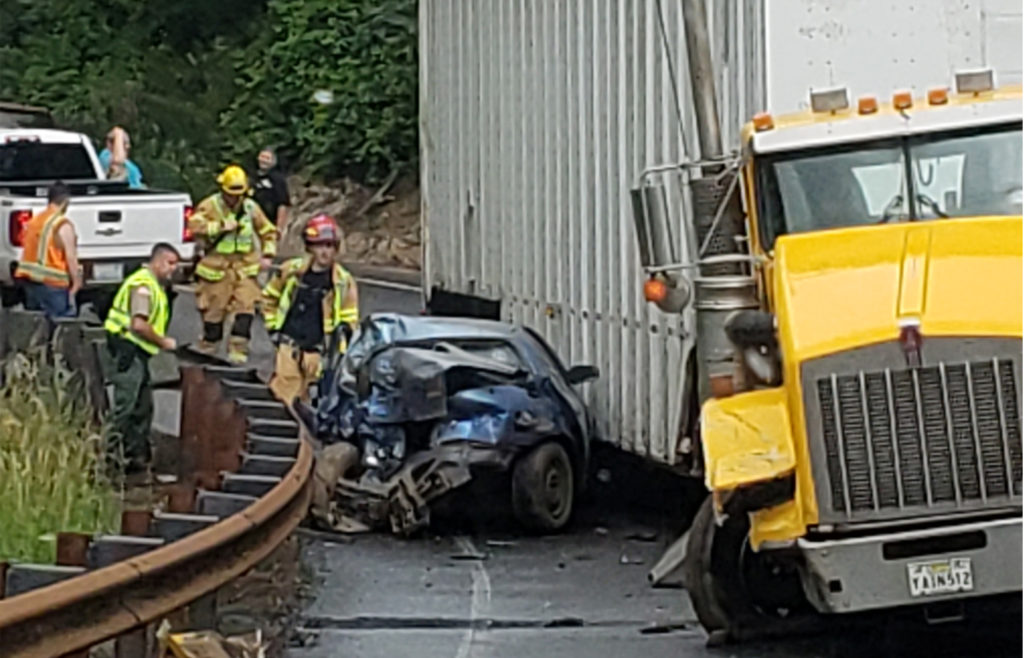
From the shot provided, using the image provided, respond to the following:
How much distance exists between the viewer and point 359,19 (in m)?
41.1

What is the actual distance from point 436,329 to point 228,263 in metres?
5.95

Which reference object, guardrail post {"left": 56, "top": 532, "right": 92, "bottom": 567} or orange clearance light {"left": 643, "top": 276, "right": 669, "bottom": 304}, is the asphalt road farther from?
guardrail post {"left": 56, "top": 532, "right": 92, "bottom": 567}

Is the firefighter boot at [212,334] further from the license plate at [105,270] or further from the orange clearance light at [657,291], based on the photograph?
the orange clearance light at [657,291]

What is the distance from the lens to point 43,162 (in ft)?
91.0

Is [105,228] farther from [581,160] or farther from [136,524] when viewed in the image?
[136,524]

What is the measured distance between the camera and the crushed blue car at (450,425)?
1433 cm

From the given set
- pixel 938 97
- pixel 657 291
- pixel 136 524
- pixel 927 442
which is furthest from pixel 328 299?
pixel 927 442

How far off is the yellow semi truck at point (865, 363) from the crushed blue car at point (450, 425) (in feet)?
10.3

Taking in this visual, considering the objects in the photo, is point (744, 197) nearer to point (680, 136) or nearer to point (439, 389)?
point (680, 136)

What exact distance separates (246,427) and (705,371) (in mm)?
2576

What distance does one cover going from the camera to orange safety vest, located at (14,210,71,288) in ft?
67.4

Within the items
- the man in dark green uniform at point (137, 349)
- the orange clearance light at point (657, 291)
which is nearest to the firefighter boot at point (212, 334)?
the man in dark green uniform at point (137, 349)

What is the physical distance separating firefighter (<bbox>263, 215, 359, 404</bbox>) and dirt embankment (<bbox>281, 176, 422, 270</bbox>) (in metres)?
19.5

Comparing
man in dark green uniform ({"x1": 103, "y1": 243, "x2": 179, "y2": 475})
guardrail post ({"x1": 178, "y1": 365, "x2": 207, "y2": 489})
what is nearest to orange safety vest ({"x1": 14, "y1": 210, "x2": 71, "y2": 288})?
man in dark green uniform ({"x1": 103, "y1": 243, "x2": 179, "y2": 475})
